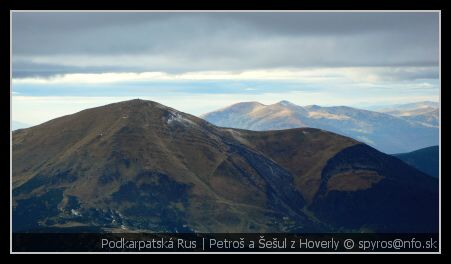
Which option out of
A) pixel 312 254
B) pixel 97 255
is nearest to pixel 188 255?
pixel 97 255

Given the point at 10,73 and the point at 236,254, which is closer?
the point at 236,254
